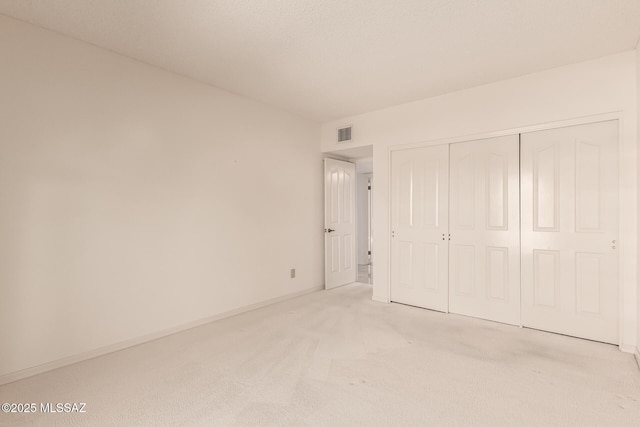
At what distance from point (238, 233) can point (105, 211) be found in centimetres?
143

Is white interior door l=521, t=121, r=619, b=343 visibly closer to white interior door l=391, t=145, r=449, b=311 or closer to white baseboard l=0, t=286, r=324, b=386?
white interior door l=391, t=145, r=449, b=311

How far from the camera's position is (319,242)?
5.12 m

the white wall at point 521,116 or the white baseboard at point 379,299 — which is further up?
the white wall at point 521,116

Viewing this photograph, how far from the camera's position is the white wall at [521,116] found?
286 centimetres

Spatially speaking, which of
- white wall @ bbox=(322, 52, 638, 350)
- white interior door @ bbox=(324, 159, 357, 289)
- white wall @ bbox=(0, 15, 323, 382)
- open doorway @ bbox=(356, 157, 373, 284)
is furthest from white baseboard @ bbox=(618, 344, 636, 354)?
open doorway @ bbox=(356, 157, 373, 284)

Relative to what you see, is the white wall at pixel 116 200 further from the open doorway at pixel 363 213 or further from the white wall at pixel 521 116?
the open doorway at pixel 363 213

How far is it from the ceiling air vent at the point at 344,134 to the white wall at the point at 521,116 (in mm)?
100

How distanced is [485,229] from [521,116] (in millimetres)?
1238

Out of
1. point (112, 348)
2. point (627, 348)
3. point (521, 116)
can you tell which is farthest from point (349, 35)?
point (627, 348)

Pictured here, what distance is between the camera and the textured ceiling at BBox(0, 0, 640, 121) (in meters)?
2.28

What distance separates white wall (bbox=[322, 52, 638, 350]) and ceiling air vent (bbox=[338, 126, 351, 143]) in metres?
0.10

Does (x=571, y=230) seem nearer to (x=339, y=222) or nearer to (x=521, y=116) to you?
(x=521, y=116)

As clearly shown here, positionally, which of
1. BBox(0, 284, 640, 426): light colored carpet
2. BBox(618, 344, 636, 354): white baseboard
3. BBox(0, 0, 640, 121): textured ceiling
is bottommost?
BBox(0, 284, 640, 426): light colored carpet

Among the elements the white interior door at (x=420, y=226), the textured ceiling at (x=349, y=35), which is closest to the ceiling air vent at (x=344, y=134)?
the white interior door at (x=420, y=226)
